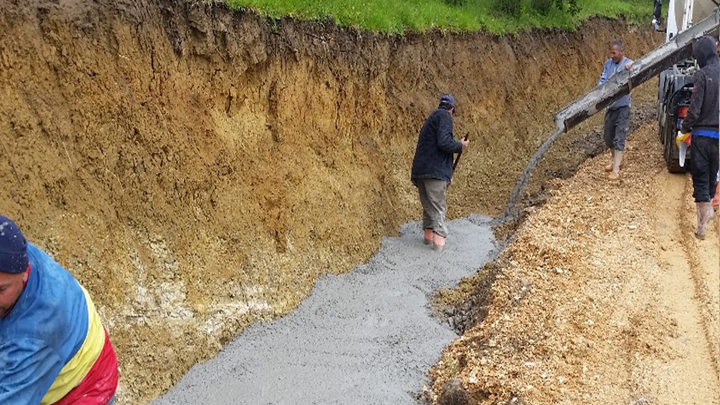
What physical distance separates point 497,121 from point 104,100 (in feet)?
30.3

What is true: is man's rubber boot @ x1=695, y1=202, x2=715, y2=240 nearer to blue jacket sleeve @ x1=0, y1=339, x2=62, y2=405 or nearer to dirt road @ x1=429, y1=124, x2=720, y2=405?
dirt road @ x1=429, y1=124, x2=720, y2=405

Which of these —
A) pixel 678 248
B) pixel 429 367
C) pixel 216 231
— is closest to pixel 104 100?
pixel 216 231

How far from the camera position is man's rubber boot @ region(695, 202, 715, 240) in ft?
26.2

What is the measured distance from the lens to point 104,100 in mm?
5586

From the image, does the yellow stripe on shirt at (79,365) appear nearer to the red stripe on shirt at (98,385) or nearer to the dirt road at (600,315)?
the red stripe on shirt at (98,385)

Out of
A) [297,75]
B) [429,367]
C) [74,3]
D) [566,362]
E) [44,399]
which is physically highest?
[74,3]

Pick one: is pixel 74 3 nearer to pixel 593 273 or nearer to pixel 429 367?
pixel 429 367

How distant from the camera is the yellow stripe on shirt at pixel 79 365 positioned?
115 inches

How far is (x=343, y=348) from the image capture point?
6.29 metres

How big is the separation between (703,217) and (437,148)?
11.2 ft

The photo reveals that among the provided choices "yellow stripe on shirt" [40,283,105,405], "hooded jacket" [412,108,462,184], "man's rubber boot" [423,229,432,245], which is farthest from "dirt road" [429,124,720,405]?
"yellow stripe on shirt" [40,283,105,405]

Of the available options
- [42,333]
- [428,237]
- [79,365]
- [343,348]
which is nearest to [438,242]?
[428,237]

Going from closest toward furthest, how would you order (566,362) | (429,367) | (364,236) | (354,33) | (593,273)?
(566,362), (429,367), (593,273), (364,236), (354,33)

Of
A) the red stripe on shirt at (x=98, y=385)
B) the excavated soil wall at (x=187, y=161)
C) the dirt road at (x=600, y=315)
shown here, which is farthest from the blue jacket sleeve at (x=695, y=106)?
the red stripe on shirt at (x=98, y=385)
